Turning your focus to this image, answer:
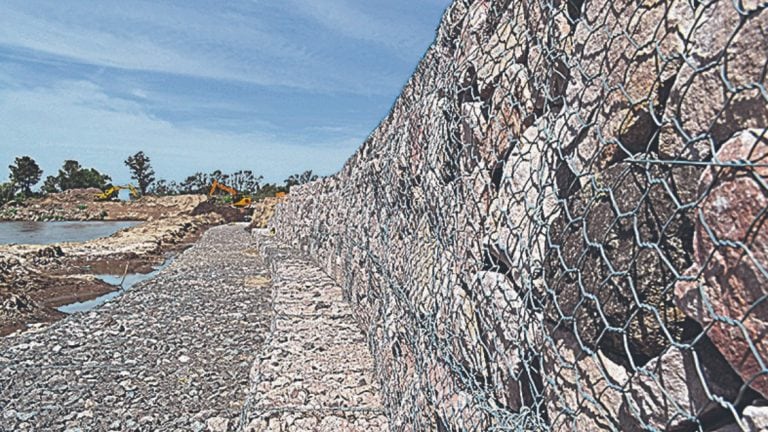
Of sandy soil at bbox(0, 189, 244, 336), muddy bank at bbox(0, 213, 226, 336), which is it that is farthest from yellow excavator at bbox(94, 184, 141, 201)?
muddy bank at bbox(0, 213, 226, 336)

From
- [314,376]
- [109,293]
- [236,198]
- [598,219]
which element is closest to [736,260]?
[598,219]

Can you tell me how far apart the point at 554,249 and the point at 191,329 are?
5.63 metres

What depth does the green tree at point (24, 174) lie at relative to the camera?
52.3 meters

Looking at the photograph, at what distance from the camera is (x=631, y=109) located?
0.96 m

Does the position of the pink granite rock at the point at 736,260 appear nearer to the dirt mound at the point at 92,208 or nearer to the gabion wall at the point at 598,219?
the gabion wall at the point at 598,219

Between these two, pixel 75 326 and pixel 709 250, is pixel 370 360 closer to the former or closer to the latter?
pixel 709 250

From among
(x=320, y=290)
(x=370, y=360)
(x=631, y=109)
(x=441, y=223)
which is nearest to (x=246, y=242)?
(x=320, y=290)

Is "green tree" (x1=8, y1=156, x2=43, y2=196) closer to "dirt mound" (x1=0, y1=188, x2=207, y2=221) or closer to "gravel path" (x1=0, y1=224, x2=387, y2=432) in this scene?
"dirt mound" (x1=0, y1=188, x2=207, y2=221)

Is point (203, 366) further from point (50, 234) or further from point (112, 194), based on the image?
point (112, 194)

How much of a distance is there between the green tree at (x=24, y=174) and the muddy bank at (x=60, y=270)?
1602 inches

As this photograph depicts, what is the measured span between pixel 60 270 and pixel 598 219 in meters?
13.8

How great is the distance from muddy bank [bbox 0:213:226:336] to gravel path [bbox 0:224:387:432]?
4.20ft

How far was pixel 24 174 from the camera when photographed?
52656 millimetres

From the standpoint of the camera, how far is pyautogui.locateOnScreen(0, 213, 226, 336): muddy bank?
7844 millimetres
